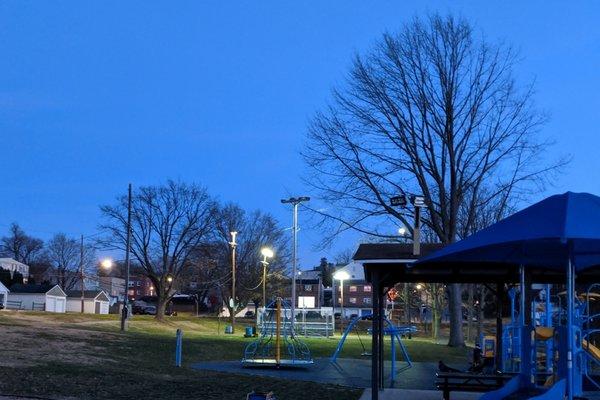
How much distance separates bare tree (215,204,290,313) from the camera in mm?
74938

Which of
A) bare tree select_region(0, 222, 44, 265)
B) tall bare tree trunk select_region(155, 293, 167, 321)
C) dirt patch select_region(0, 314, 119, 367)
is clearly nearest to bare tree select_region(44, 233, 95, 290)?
bare tree select_region(0, 222, 44, 265)

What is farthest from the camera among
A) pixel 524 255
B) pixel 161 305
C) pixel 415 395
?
pixel 161 305

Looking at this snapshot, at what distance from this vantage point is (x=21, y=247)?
116 metres

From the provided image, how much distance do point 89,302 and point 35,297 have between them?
13.0 metres

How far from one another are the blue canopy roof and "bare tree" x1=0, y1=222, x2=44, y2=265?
11565 centimetres

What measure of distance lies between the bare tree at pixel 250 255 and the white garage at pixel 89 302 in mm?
25245

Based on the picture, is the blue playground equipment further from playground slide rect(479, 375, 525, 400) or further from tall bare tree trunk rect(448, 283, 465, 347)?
tall bare tree trunk rect(448, 283, 465, 347)

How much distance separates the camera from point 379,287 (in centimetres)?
1220

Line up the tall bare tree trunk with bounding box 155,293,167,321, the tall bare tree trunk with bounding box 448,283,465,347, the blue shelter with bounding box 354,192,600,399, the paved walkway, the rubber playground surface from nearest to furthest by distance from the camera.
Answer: the blue shelter with bounding box 354,192,600,399 → the paved walkway → the rubber playground surface → the tall bare tree trunk with bounding box 448,283,465,347 → the tall bare tree trunk with bounding box 155,293,167,321

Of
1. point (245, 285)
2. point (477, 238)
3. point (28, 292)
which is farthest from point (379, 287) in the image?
point (28, 292)

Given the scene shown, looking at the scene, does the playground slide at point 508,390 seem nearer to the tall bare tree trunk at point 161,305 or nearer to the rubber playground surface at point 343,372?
the rubber playground surface at point 343,372

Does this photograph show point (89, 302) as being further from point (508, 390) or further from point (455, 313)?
point (508, 390)

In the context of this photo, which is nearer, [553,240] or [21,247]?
[553,240]

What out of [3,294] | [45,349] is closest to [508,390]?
[45,349]
